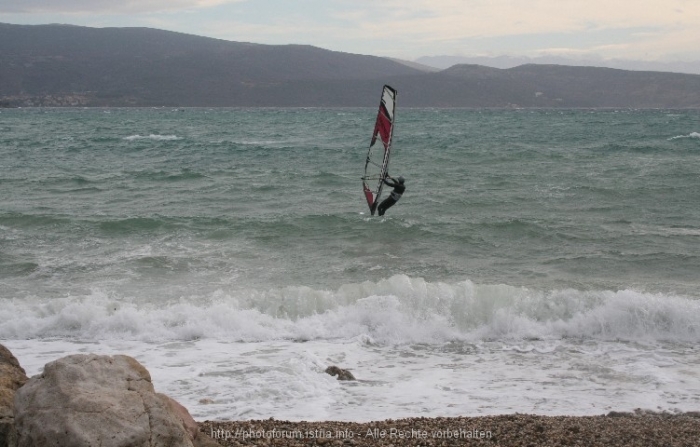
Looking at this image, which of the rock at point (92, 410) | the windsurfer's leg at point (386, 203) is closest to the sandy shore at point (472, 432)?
the rock at point (92, 410)

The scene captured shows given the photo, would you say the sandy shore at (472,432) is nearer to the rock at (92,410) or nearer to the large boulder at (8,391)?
the rock at (92,410)

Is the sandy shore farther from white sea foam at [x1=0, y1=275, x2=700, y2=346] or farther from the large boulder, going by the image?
white sea foam at [x1=0, y1=275, x2=700, y2=346]

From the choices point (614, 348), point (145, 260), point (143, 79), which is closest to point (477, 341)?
point (614, 348)

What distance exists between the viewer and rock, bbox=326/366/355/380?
8.82 metres

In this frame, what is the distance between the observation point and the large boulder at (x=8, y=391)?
5004 mm

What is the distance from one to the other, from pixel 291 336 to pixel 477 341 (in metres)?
2.91

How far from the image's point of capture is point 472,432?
678cm

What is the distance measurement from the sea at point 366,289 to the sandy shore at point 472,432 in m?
0.58

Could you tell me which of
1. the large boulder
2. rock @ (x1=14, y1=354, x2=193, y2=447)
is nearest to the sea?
the large boulder

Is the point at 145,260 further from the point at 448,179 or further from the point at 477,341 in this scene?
the point at 448,179

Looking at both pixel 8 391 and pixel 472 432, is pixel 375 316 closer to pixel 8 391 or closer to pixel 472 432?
pixel 472 432

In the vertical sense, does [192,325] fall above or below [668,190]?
below

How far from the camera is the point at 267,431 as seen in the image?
669cm

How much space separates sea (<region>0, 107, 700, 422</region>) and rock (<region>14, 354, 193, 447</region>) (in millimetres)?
2653
